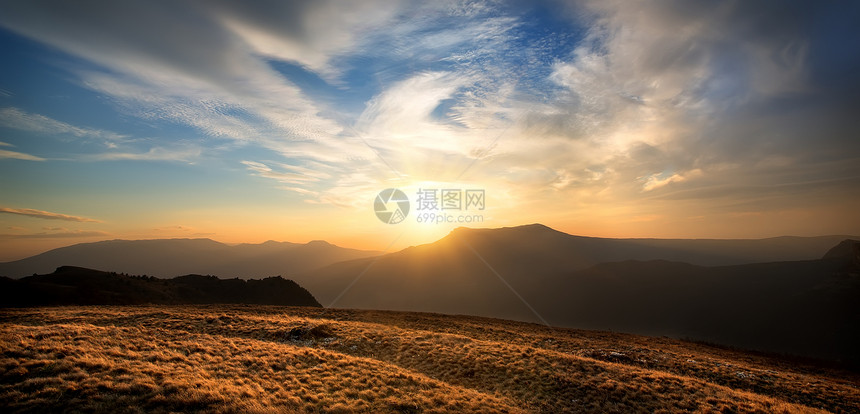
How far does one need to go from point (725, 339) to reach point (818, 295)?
25.1 meters

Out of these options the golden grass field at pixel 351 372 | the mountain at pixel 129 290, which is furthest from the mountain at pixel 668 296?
the mountain at pixel 129 290

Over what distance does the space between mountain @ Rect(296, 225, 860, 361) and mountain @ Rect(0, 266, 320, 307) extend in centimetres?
10565

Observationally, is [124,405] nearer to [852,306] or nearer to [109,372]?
[109,372]

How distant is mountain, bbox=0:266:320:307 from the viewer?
29.4 meters

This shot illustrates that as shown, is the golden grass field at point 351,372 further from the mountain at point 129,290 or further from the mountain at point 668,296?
the mountain at point 668,296

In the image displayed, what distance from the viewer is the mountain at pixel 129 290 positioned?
29.4m

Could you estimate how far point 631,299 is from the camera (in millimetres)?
122250

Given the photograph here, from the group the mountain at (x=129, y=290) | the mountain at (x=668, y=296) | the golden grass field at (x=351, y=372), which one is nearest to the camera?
the golden grass field at (x=351, y=372)

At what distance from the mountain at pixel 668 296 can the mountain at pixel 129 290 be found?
106 metres

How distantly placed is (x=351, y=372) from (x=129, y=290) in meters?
39.0

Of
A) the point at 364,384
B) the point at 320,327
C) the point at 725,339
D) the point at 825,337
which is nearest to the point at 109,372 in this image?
the point at 364,384

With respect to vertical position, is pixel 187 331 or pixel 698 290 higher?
pixel 187 331

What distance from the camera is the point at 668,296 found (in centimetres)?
11619

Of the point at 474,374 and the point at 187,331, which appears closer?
the point at 474,374
